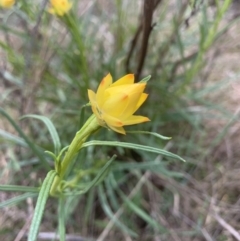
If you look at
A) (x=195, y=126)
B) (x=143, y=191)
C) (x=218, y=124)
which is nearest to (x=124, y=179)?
(x=143, y=191)

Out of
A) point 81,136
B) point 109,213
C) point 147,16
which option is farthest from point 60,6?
point 109,213

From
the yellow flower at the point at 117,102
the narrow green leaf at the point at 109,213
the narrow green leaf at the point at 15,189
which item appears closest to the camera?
the yellow flower at the point at 117,102

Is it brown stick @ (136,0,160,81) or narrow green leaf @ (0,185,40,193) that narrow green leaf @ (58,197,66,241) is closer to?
narrow green leaf @ (0,185,40,193)

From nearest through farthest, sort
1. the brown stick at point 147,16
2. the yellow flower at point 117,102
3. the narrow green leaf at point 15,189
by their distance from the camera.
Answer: the yellow flower at point 117,102
the narrow green leaf at point 15,189
the brown stick at point 147,16

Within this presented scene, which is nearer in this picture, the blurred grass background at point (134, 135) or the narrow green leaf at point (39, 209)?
the narrow green leaf at point (39, 209)

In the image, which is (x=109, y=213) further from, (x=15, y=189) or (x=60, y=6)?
(x=60, y=6)

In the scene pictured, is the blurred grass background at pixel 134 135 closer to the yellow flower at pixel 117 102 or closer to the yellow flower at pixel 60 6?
the yellow flower at pixel 60 6

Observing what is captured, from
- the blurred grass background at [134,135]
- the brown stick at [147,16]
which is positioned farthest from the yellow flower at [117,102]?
the blurred grass background at [134,135]
